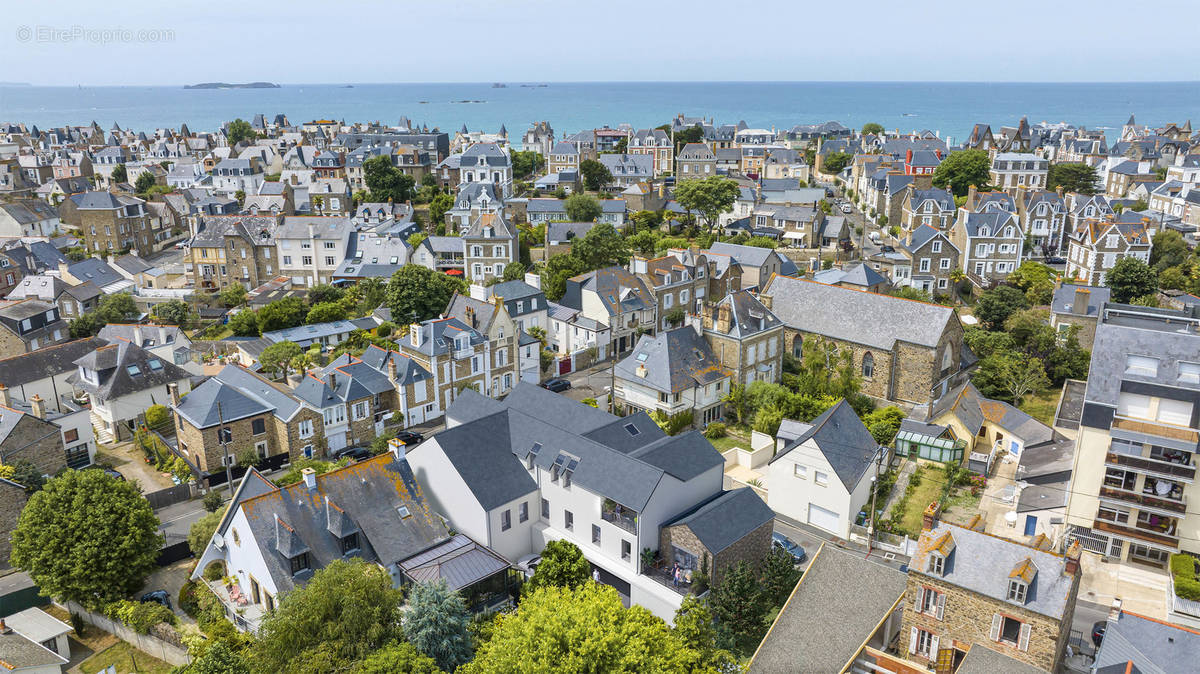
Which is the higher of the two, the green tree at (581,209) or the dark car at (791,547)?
the green tree at (581,209)

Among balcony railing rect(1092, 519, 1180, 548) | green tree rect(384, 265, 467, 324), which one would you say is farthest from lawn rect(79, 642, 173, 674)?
balcony railing rect(1092, 519, 1180, 548)

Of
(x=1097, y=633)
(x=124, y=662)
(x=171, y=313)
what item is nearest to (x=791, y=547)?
(x=1097, y=633)

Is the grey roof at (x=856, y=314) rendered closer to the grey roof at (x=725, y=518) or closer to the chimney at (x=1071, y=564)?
the grey roof at (x=725, y=518)

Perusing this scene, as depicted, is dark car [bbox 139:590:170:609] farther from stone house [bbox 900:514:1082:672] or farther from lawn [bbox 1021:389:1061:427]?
lawn [bbox 1021:389:1061:427]

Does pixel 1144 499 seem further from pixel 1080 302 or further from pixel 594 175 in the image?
pixel 594 175

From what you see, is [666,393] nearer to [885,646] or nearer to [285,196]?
[885,646]

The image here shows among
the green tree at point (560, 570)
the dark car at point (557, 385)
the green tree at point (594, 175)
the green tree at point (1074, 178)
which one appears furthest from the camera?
the green tree at point (594, 175)

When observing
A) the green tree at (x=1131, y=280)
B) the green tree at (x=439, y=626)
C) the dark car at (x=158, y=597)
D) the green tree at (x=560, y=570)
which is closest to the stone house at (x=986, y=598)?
the green tree at (x=560, y=570)
